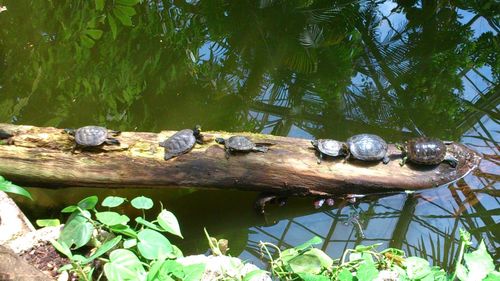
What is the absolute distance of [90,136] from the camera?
3.05m

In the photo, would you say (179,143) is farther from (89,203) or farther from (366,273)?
(366,273)

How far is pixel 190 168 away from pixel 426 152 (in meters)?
1.63

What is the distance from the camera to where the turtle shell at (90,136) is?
Answer: 3020mm

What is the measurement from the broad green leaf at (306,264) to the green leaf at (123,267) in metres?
0.78

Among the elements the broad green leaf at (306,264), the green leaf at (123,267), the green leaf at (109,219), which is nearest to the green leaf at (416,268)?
the broad green leaf at (306,264)

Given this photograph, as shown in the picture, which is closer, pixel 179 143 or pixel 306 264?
pixel 306 264

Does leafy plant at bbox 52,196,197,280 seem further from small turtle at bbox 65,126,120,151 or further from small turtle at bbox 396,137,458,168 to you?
small turtle at bbox 396,137,458,168

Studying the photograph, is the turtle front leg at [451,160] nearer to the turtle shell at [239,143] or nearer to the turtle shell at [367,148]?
→ the turtle shell at [367,148]

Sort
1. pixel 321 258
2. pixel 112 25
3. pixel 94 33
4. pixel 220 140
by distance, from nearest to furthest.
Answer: pixel 321 258
pixel 220 140
pixel 94 33
pixel 112 25

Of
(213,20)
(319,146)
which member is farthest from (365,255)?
(213,20)

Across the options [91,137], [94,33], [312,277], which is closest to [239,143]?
[91,137]

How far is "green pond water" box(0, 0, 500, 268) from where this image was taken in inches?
130

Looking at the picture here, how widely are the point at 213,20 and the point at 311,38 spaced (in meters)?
1.17

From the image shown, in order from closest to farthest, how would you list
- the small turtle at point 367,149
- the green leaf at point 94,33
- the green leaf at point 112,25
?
1. the small turtle at point 367,149
2. the green leaf at point 94,33
3. the green leaf at point 112,25
